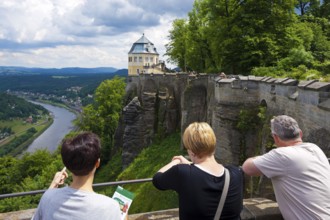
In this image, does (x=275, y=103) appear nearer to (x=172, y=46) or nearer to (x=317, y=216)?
(x=317, y=216)

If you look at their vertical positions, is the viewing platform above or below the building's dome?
below

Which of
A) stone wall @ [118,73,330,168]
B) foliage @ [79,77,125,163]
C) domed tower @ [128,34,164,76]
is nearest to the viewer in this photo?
stone wall @ [118,73,330,168]

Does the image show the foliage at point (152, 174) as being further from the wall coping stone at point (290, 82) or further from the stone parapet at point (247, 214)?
the stone parapet at point (247, 214)

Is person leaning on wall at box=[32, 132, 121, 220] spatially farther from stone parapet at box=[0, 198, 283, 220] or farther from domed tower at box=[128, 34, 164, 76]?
domed tower at box=[128, 34, 164, 76]

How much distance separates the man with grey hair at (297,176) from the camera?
3354mm

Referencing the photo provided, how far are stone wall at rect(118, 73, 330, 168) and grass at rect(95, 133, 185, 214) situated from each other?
2201mm

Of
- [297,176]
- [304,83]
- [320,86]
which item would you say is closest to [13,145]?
[304,83]

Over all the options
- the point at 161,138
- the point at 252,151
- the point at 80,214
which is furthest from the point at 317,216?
the point at 161,138

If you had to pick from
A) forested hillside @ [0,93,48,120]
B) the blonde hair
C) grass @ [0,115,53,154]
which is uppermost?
the blonde hair

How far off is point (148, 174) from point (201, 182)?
19819 mm

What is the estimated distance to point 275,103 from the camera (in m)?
10.8

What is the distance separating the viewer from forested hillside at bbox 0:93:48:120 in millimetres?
174875

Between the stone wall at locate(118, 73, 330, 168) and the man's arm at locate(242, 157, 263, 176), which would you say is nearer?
the man's arm at locate(242, 157, 263, 176)

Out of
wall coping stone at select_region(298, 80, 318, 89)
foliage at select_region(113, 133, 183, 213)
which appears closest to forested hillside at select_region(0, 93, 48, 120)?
foliage at select_region(113, 133, 183, 213)
